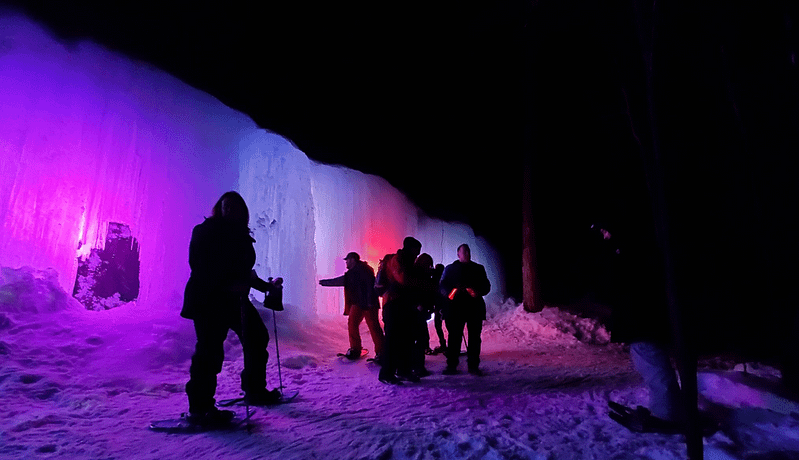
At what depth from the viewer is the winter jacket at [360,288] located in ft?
21.2

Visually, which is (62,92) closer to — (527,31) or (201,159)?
(201,159)

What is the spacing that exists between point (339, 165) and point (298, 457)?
1085cm

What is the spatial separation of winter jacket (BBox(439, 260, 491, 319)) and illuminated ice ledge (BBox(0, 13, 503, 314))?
18.8ft

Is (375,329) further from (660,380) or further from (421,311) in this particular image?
(660,380)

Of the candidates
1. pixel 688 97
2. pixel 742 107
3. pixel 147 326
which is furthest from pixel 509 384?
pixel 688 97

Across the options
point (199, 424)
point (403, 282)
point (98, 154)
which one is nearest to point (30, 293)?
point (98, 154)

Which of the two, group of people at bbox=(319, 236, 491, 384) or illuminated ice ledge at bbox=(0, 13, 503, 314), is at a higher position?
illuminated ice ledge at bbox=(0, 13, 503, 314)

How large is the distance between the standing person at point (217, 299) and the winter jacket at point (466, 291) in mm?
2661

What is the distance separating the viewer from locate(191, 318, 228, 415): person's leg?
119 inches

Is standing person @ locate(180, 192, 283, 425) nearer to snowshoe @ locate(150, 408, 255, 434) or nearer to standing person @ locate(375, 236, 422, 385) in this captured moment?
snowshoe @ locate(150, 408, 255, 434)

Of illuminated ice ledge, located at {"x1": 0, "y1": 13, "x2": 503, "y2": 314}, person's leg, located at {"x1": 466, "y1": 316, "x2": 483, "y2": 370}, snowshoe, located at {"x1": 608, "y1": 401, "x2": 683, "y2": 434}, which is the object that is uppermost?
illuminated ice ledge, located at {"x1": 0, "y1": 13, "x2": 503, "y2": 314}

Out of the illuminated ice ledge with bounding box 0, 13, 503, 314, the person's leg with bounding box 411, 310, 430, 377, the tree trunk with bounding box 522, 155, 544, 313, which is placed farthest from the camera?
the tree trunk with bounding box 522, 155, 544, 313

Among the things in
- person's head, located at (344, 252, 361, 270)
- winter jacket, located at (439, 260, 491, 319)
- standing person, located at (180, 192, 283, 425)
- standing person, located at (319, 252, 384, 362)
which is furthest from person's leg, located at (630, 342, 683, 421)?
person's head, located at (344, 252, 361, 270)

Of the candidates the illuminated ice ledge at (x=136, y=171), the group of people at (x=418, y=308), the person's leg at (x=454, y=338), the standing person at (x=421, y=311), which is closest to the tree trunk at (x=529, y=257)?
the illuminated ice ledge at (x=136, y=171)
